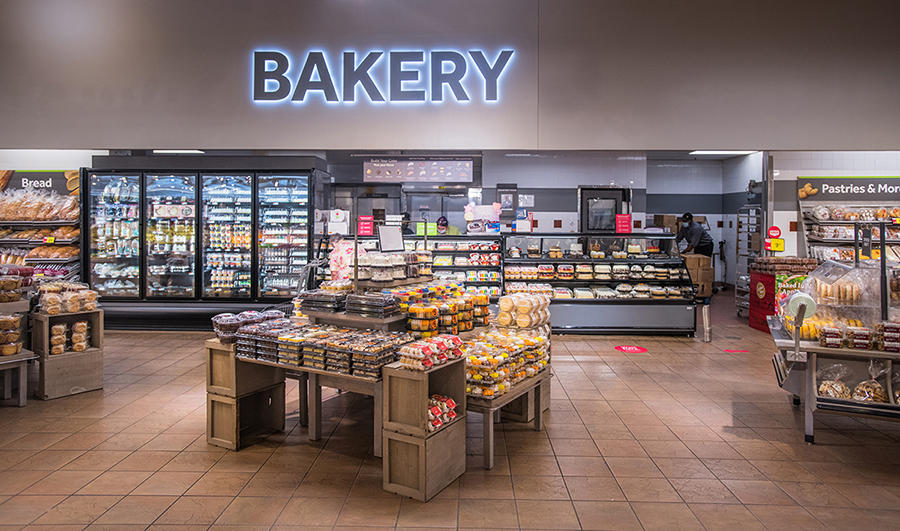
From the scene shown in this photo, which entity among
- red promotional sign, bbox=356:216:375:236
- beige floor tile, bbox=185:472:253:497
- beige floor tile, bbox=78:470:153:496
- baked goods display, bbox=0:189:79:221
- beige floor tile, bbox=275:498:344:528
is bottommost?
beige floor tile, bbox=275:498:344:528

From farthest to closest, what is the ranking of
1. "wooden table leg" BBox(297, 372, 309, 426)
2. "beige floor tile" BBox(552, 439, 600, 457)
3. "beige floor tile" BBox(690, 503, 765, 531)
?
1. "wooden table leg" BBox(297, 372, 309, 426)
2. "beige floor tile" BBox(552, 439, 600, 457)
3. "beige floor tile" BBox(690, 503, 765, 531)

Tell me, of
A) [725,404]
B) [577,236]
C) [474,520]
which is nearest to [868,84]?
[577,236]

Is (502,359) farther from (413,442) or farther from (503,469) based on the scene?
(413,442)

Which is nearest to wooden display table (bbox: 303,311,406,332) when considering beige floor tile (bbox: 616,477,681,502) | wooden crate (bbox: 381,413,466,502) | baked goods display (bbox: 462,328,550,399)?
baked goods display (bbox: 462,328,550,399)

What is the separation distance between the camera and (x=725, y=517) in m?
3.13

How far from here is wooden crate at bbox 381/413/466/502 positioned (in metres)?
3.29

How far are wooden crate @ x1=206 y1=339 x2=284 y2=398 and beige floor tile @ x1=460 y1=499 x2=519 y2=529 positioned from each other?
1859mm

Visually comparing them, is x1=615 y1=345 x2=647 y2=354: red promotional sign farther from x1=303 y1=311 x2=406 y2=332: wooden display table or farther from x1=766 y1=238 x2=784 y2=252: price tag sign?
x1=303 y1=311 x2=406 y2=332: wooden display table

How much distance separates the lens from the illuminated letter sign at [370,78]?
7871mm

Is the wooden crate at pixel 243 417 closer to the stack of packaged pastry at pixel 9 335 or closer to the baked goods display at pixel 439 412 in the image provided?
the baked goods display at pixel 439 412

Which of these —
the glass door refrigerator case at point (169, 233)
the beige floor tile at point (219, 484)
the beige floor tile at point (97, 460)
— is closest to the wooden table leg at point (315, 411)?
the beige floor tile at point (219, 484)

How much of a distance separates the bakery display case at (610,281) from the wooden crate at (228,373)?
462 cm

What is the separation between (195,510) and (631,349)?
231 inches

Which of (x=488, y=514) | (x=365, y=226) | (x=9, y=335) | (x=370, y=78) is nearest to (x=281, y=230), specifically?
(x=370, y=78)
